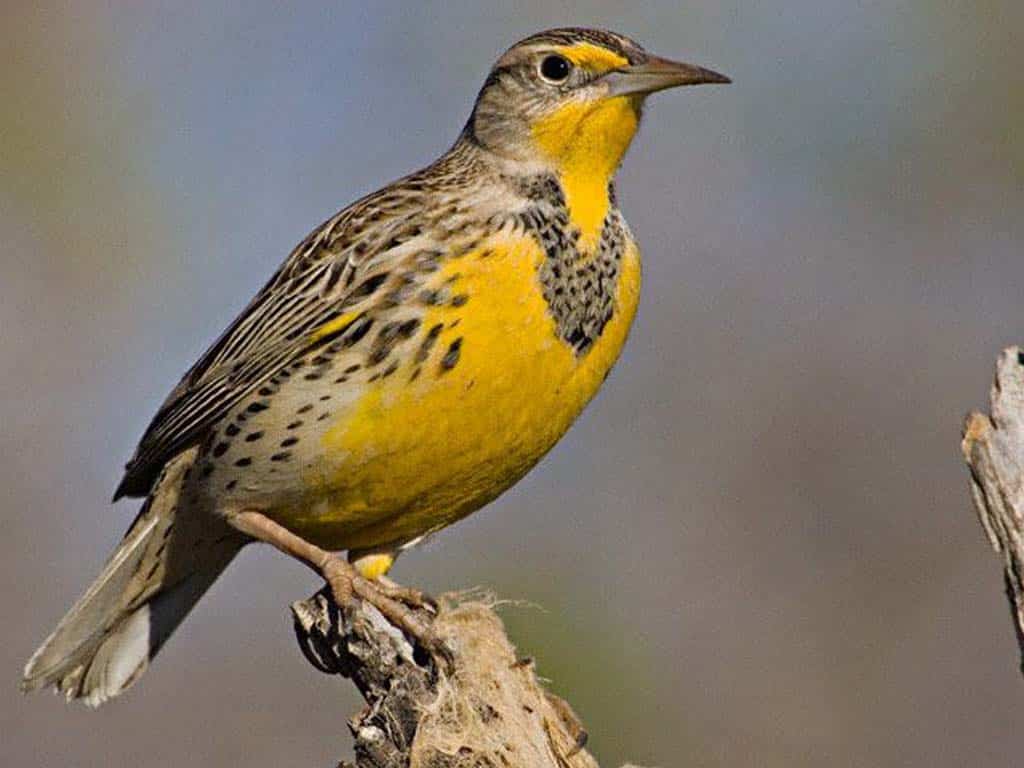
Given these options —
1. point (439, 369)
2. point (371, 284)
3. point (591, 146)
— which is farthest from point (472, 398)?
point (591, 146)

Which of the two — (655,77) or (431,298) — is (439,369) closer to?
(431,298)

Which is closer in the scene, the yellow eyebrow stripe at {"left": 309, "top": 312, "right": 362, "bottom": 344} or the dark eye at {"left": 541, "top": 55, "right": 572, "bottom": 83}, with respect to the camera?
the yellow eyebrow stripe at {"left": 309, "top": 312, "right": 362, "bottom": 344}

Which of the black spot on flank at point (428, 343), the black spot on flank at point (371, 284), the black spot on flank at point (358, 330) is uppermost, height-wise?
the black spot on flank at point (371, 284)

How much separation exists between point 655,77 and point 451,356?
0.78 metres

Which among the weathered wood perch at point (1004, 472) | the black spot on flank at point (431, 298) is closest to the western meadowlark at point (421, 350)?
the black spot on flank at point (431, 298)

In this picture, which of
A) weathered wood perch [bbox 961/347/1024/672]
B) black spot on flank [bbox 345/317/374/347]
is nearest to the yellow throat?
black spot on flank [bbox 345/317/374/347]

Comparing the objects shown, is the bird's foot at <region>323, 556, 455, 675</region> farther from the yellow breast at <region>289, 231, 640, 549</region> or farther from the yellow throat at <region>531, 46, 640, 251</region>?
the yellow throat at <region>531, 46, 640, 251</region>

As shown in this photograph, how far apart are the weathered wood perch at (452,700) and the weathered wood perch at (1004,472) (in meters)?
0.99

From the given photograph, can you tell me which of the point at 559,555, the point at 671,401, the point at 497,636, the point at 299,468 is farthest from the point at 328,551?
the point at 671,401

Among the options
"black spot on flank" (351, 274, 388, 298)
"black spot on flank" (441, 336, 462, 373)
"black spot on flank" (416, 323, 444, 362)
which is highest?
"black spot on flank" (351, 274, 388, 298)

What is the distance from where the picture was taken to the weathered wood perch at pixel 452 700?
5316mm

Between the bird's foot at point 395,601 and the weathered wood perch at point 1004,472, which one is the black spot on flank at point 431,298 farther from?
the weathered wood perch at point 1004,472

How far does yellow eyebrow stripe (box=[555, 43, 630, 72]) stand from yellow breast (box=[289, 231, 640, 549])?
45 centimetres

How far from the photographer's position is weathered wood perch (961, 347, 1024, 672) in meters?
4.89
